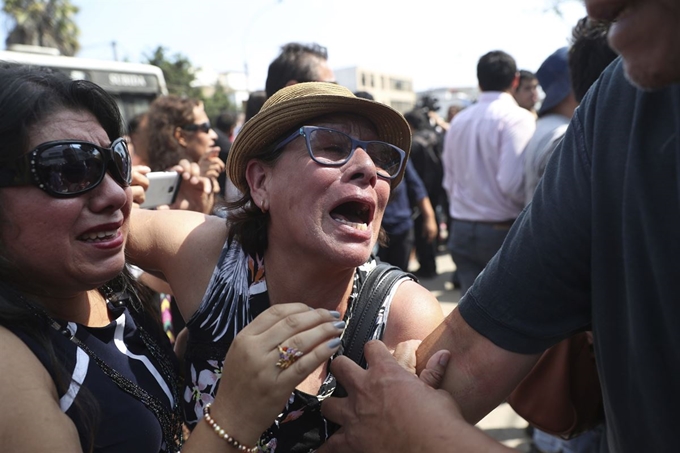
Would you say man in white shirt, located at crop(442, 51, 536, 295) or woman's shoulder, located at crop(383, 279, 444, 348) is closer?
woman's shoulder, located at crop(383, 279, 444, 348)

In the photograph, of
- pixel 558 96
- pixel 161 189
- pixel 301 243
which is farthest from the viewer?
pixel 558 96

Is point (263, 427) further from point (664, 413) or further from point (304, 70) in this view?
point (304, 70)

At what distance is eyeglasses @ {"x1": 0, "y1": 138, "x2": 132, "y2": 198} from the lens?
55.4 inches

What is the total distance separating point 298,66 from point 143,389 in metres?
2.48

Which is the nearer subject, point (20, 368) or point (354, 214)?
point (20, 368)

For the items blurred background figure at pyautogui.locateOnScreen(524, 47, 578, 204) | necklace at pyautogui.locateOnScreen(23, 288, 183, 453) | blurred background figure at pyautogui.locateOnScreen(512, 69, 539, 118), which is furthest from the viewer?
blurred background figure at pyautogui.locateOnScreen(512, 69, 539, 118)

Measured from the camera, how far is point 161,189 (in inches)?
121

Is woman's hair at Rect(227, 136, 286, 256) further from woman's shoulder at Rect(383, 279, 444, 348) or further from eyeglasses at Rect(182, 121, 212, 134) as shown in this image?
eyeglasses at Rect(182, 121, 212, 134)

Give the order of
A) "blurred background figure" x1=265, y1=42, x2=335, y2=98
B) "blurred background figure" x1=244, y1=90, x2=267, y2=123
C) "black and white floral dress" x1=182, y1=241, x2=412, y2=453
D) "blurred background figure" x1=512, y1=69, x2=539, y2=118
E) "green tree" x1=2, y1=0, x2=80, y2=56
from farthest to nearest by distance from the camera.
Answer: "green tree" x1=2, y1=0, x2=80, y2=56 < "blurred background figure" x1=512, y1=69, x2=539, y2=118 < "blurred background figure" x1=244, y1=90, x2=267, y2=123 < "blurred background figure" x1=265, y1=42, x2=335, y2=98 < "black and white floral dress" x1=182, y1=241, x2=412, y2=453

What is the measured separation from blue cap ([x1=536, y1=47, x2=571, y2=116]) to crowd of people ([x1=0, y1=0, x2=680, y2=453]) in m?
1.93

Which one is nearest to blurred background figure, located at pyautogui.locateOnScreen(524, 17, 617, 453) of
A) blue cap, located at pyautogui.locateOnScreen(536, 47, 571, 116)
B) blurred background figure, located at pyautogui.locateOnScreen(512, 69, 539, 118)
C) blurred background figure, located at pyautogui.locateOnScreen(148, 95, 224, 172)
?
blue cap, located at pyautogui.locateOnScreen(536, 47, 571, 116)

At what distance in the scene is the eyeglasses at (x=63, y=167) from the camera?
1.41 metres

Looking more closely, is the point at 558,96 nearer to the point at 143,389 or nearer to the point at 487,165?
the point at 487,165

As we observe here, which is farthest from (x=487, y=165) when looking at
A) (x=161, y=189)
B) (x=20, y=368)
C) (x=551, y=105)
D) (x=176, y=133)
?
(x=20, y=368)
